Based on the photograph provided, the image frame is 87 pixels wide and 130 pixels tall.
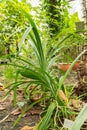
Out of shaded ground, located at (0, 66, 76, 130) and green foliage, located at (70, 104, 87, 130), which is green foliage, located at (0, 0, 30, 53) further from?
green foliage, located at (70, 104, 87, 130)

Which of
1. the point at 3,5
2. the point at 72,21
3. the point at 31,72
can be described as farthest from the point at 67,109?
the point at 72,21

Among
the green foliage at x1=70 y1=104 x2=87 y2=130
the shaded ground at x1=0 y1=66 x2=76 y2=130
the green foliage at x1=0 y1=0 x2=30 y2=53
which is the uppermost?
the green foliage at x1=0 y1=0 x2=30 y2=53

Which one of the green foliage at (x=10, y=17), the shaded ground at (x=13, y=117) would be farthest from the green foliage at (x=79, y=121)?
the green foliage at (x=10, y=17)

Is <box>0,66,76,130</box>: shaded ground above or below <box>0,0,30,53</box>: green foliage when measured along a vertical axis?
below

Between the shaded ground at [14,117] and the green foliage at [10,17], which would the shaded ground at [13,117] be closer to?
→ the shaded ground at [14,117]

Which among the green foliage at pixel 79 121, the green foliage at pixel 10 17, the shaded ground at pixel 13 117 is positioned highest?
the green foliage at pixel 10 17

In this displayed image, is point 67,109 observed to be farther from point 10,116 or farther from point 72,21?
point 72,21

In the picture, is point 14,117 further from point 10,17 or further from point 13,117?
point 10,17

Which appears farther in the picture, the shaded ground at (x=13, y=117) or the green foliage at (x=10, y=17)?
the green foliage at (x=10, y=17)

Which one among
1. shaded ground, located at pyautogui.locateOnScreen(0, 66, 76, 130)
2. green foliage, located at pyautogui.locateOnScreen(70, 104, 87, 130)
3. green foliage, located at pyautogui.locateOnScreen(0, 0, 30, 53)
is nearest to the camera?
green foliage, located at pyautogui.locateOnScreen(70, 104, 87, 130)

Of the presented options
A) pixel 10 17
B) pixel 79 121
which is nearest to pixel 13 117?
pixel 79 121

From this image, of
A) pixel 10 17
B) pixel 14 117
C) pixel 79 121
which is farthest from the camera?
pixel 10 17

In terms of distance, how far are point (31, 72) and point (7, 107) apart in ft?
1.88

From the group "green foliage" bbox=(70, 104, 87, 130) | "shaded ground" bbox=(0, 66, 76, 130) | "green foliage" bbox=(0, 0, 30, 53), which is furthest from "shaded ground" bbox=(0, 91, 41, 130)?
"green foliage" bbox=(0, 0, 30, 53)
